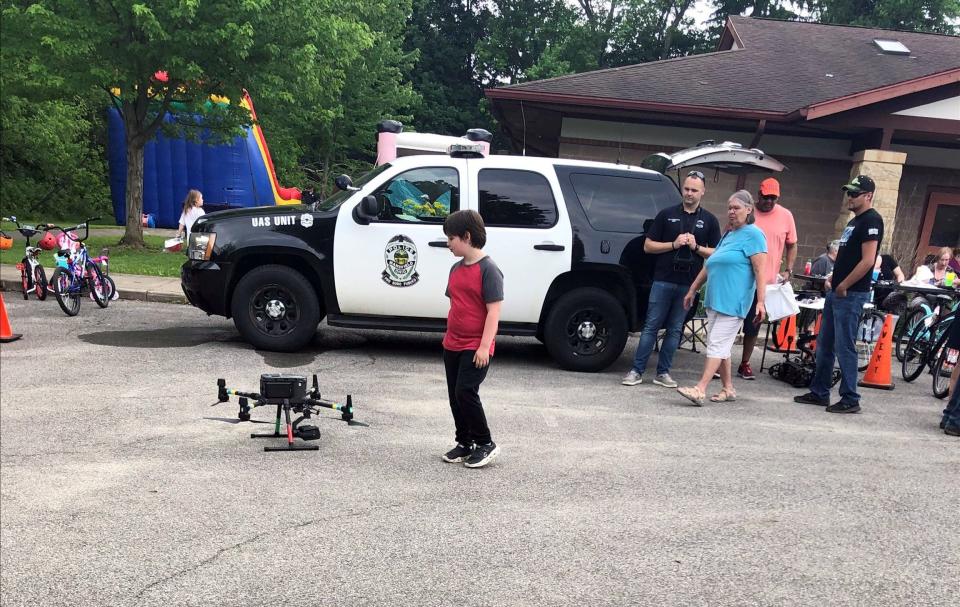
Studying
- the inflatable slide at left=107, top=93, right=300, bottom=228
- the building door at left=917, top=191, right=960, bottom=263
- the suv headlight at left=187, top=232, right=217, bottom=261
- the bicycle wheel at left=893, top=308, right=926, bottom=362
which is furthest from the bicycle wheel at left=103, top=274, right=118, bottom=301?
the building door at left=917, top=191, right=960, bottom=263

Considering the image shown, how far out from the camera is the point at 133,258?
13.9 metres

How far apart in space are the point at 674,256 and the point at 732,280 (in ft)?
2.45

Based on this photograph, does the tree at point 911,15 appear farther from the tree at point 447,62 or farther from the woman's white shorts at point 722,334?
the woman's white shorts at point 722,334

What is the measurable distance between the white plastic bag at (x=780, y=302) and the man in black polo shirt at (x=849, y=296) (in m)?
0.62

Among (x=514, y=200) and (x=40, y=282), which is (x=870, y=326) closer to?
(x=514, y=200)

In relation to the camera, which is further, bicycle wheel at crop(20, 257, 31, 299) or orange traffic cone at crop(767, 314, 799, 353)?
bicycle wheel at crop(20, 257, 31, 299)

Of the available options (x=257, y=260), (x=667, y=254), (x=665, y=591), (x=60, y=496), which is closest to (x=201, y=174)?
(x=257, y=260)

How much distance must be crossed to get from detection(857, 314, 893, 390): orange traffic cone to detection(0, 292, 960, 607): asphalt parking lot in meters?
1.08

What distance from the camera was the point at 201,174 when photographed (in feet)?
67.2

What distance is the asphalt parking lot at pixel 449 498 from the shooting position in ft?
10.9

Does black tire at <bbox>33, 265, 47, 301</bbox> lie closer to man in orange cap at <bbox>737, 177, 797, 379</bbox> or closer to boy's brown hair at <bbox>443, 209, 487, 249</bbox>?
boy's brown hair at <bbox>443, 209, 487, 249</bbox>

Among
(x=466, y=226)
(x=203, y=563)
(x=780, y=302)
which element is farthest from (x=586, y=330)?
(x=203, y=563)

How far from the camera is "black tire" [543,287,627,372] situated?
7461mm

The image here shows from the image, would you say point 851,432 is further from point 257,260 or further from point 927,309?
point 257,260
